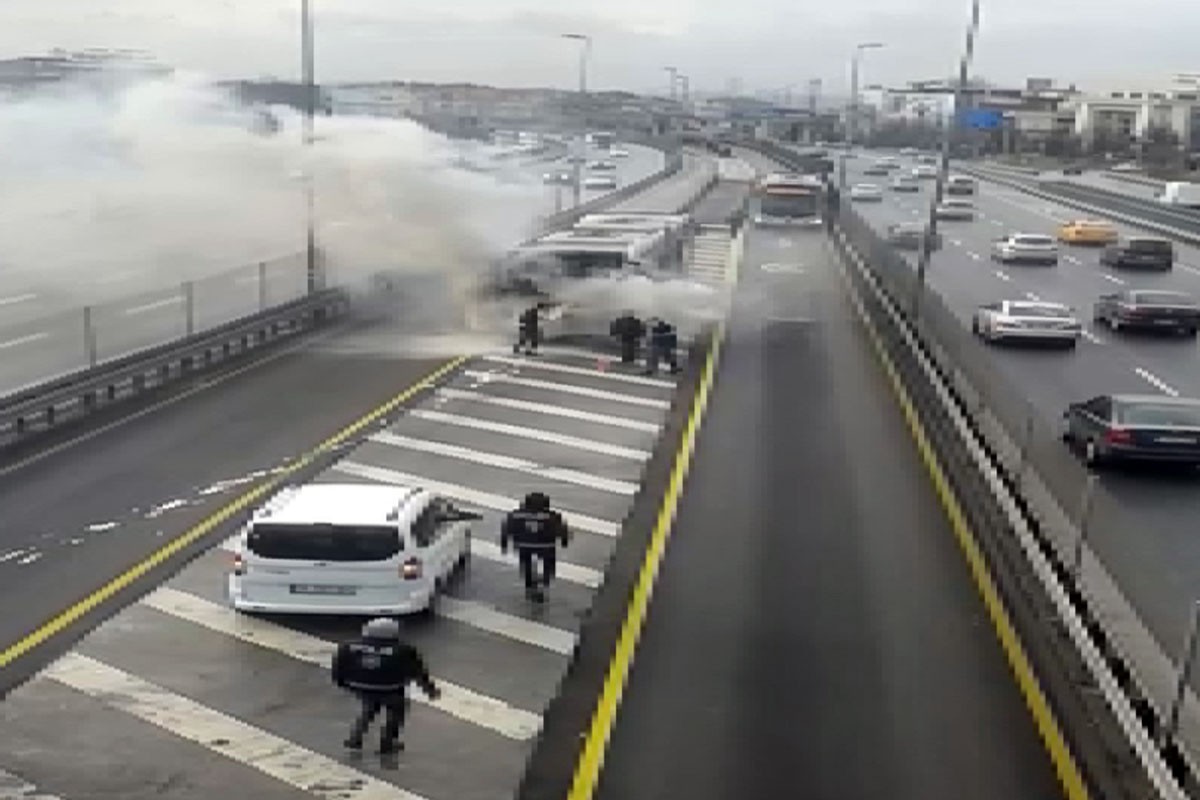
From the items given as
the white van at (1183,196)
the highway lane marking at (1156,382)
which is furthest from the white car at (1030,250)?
the white van at (1183,196)

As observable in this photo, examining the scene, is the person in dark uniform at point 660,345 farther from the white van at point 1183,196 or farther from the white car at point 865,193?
the white car at point 865,193

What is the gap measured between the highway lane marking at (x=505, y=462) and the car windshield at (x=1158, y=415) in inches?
289

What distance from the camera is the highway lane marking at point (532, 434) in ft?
80.8

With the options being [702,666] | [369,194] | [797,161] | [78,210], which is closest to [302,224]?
[78,210]

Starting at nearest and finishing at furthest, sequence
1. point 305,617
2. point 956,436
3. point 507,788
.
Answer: point 507,788
point 305,617
point 956,436

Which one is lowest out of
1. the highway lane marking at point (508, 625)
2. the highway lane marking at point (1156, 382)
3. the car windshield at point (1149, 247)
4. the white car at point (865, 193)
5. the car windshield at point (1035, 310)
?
the white car at point (865, 193)

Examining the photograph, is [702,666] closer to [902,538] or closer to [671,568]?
[671,568]

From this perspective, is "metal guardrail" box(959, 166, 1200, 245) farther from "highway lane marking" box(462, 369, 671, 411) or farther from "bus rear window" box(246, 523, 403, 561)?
"bus rear window" box(246, 523, 403, 561)

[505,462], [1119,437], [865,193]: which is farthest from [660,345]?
[865,193]

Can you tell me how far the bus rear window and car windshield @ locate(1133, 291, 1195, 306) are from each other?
29046 millimetres

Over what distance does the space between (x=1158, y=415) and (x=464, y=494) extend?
10.2 metres

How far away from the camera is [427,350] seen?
114 ft

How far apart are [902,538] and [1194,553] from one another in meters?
3.40

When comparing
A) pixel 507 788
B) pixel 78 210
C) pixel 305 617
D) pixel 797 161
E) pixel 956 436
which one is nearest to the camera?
pixel 507 788
